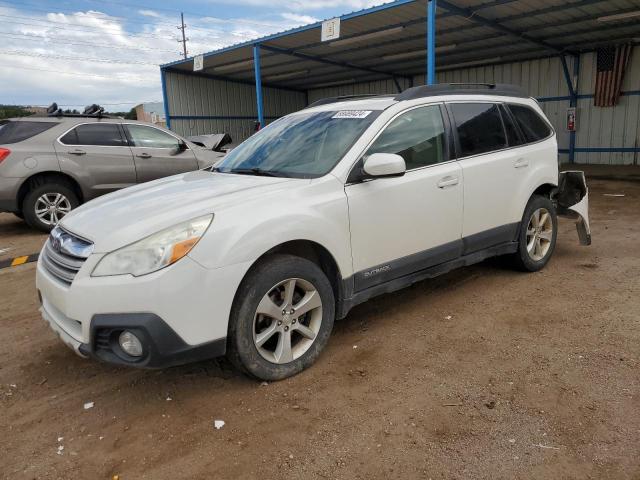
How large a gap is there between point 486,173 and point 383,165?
137 cm

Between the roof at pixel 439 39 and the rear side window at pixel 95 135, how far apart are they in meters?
6.23

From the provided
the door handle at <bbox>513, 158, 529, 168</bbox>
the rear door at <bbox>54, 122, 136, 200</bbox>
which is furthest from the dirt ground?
the rear door at <bbox>54, 122, 136, 200</bbox>

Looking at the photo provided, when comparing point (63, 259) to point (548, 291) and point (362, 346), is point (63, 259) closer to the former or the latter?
point (362, 346)

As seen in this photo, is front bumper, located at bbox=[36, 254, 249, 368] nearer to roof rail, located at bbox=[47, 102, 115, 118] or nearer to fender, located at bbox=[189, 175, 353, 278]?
fender, located at bbox=[189, 175, 353, 278]

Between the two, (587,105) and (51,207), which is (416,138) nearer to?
(51,207)

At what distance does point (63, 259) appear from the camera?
9.31 feet

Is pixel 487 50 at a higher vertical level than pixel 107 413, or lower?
higher

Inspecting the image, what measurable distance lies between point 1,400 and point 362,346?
2.25 meters

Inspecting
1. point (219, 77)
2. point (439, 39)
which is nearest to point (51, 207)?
point (439, 39)

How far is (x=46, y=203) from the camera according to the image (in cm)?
751

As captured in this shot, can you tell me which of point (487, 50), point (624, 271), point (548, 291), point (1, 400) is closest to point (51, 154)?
point (1, 400)

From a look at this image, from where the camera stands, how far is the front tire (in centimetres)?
274

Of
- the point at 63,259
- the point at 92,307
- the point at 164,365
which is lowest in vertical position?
the point at 164,365

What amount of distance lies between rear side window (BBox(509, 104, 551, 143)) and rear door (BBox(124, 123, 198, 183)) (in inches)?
217
